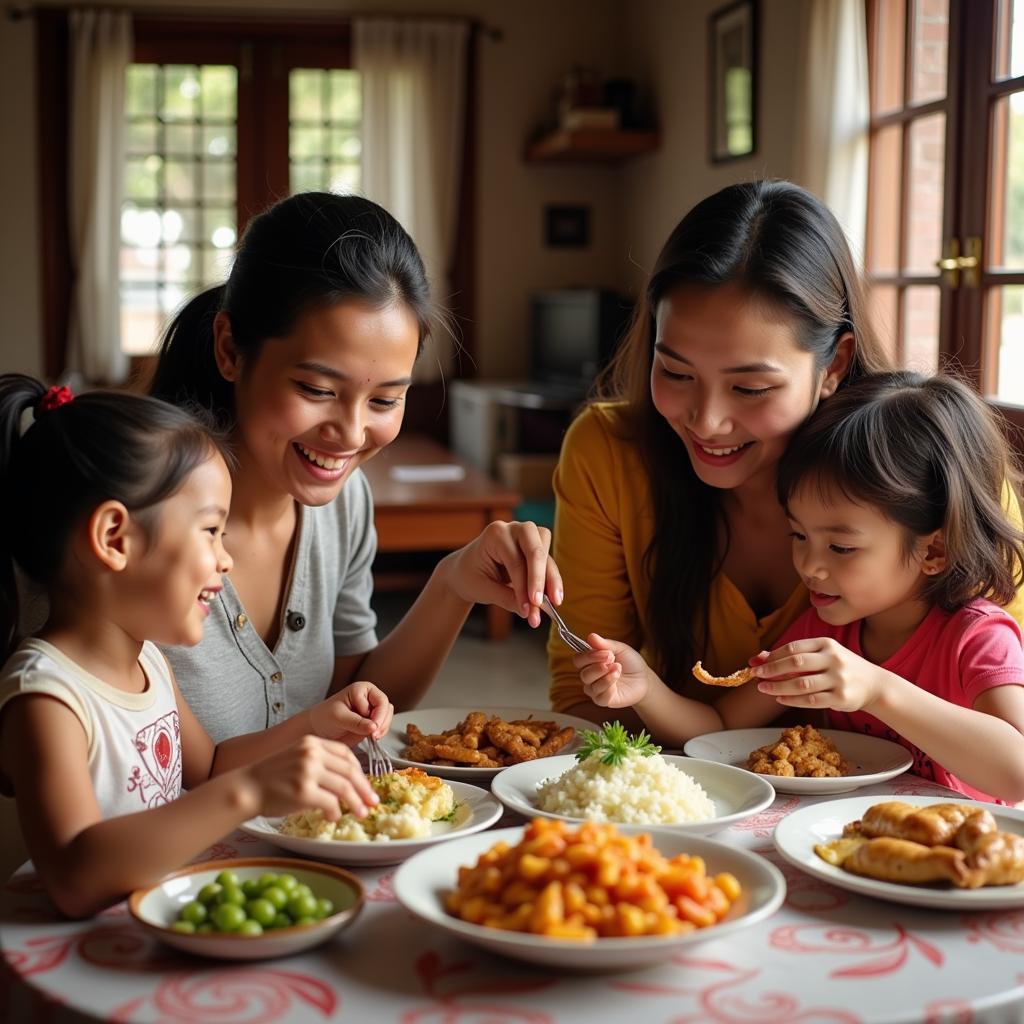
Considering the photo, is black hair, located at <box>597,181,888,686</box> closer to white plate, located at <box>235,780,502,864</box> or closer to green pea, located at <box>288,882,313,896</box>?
white plate, located at <box>235,780,502,864</box>

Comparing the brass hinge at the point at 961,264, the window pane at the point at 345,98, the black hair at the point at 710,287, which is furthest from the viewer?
the window pane at the point at 345,98

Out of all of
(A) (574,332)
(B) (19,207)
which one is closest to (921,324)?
(A) (574,332)

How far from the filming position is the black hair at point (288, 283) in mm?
1613

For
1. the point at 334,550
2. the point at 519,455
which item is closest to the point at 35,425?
the point at 334,550

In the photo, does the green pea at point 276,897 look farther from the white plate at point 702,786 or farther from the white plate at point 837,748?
the white plate at point 837,748

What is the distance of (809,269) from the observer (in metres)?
1.75

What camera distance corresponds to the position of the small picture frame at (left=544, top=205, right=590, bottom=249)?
744 cm

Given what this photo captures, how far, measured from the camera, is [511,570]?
5.37 feet

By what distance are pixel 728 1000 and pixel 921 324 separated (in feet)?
11.9

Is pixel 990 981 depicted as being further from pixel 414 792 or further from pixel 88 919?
pixel 88 919

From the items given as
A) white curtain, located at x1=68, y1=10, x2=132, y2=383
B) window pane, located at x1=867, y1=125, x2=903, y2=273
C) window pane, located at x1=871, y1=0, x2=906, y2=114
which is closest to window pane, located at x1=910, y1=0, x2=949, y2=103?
window pane, located at x1=871, y1=0, x2=906, y2=114

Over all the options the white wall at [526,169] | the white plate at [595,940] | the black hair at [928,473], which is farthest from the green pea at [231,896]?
the white wall at [526,169]

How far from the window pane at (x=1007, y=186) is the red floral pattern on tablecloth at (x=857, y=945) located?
3.01 meters

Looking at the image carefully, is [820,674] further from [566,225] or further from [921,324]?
[566,225]
